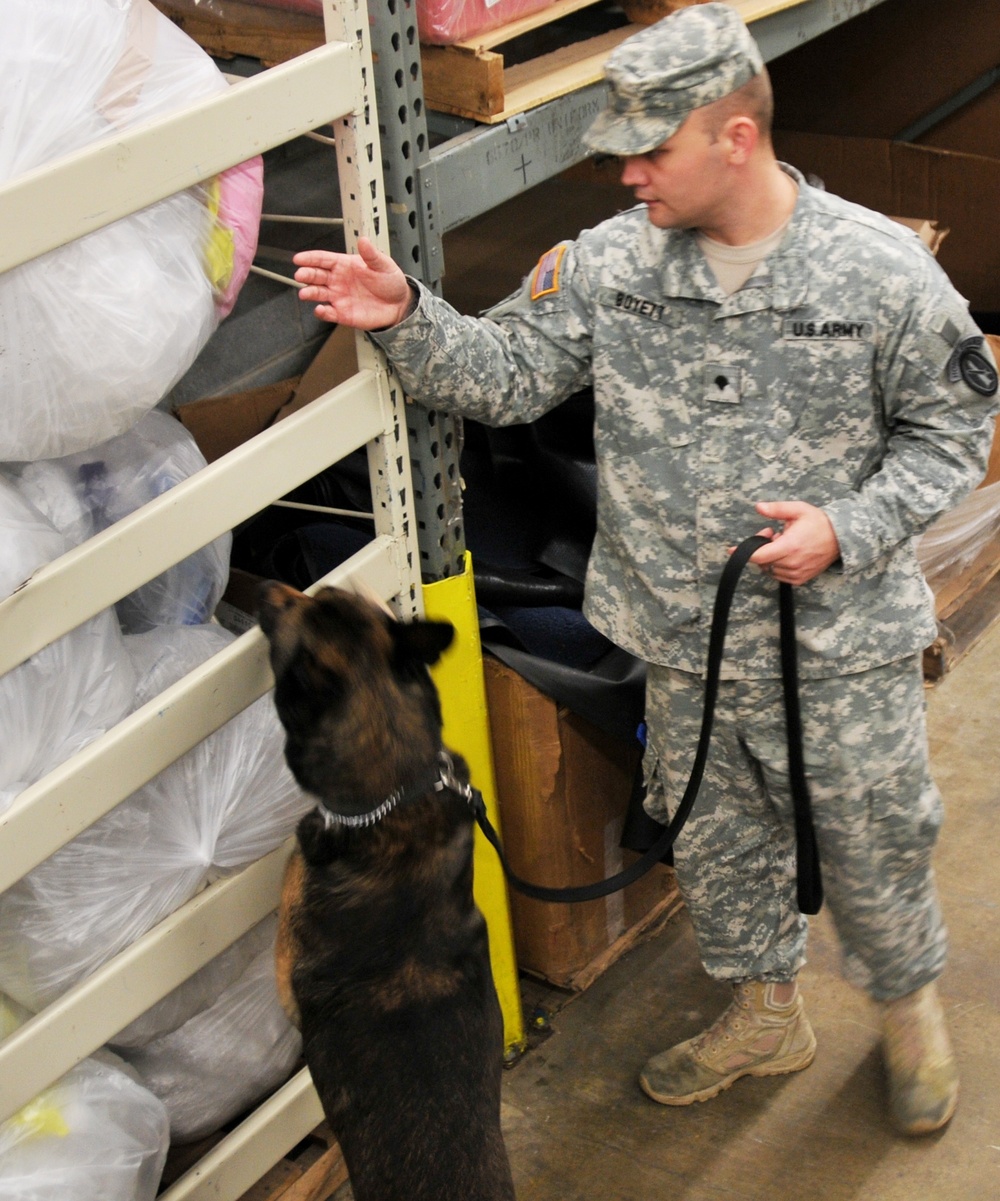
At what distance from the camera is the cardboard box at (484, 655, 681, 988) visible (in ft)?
7.97

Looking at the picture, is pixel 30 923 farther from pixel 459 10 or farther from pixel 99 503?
pixel 459 10

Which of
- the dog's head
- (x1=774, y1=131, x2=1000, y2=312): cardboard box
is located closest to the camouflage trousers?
the dog's head

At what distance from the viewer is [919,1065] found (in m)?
2.28

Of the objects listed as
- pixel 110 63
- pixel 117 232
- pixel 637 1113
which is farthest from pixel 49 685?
pixel 637 1113

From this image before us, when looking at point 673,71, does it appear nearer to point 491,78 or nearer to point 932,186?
point 491,78

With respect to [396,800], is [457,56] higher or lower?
higher

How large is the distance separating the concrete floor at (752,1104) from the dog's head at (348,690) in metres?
1.06

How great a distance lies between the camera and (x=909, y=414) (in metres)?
1.86

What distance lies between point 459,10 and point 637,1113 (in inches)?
76.8

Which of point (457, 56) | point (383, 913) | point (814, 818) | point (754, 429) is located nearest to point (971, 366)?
point (754, 429)

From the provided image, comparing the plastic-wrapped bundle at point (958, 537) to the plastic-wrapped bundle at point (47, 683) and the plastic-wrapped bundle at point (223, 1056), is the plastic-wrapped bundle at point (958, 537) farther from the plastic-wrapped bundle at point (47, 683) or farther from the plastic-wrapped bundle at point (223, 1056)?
the plastic-wrapped bundle at point (47, 683)

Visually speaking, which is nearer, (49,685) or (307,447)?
(49,685)

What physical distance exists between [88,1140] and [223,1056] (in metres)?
0.32

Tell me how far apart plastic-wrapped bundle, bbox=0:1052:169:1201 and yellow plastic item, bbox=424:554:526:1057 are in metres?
0.70
